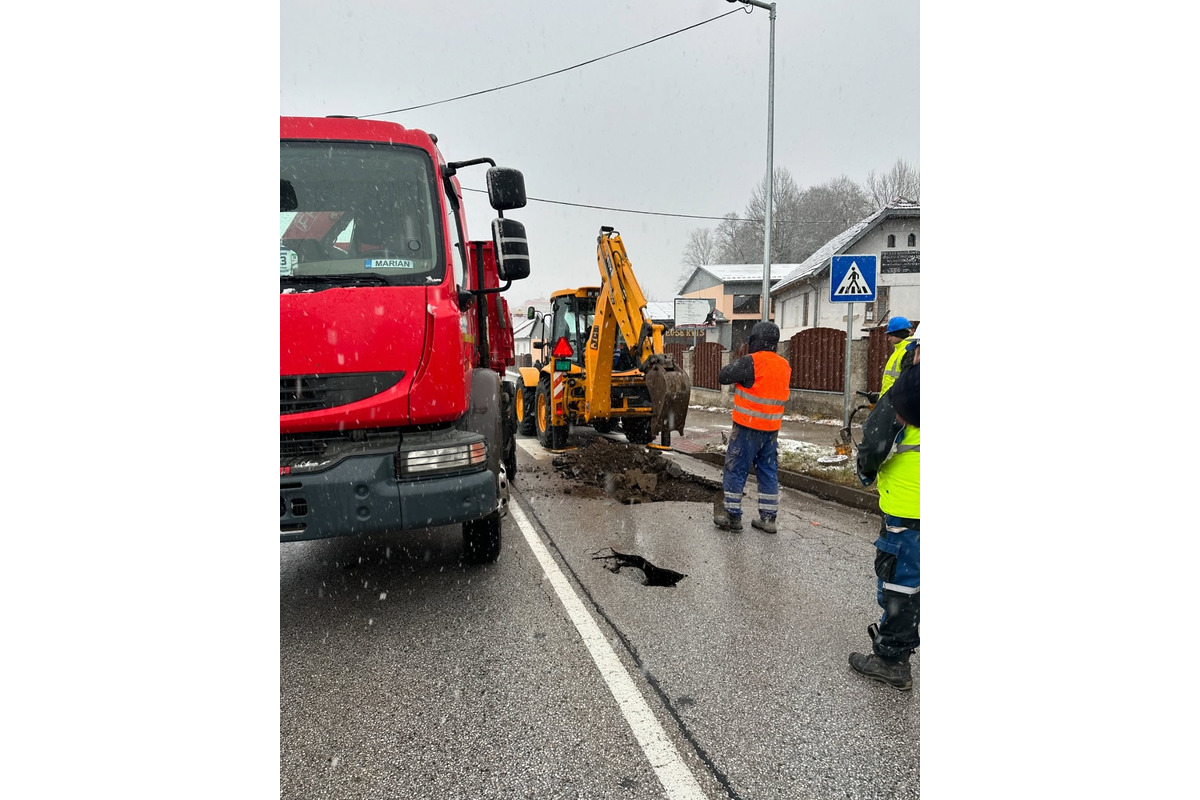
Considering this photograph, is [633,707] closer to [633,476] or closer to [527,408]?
[633,476]

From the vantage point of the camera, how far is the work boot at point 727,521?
19.6ft

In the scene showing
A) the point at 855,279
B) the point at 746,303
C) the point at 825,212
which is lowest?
the point at 855,279

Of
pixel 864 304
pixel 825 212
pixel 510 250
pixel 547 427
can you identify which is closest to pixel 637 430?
pixel 547 427

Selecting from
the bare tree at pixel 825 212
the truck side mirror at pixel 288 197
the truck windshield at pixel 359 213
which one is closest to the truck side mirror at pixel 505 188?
the truck windshield at pixel 359 213

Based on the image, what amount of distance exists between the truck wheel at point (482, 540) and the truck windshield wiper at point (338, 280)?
1721mm

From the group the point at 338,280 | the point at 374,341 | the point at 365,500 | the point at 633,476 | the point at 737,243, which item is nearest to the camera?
the point at 365,500

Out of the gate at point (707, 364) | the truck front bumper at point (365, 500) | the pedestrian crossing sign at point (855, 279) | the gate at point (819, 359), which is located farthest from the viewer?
the gate at point (707, 364)

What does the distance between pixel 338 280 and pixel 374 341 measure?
471 millimetres

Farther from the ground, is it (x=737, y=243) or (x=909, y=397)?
(x=737, y=243)

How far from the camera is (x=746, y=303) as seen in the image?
47312 millimetres

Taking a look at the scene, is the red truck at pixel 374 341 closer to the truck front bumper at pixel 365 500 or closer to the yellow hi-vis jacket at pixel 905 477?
the truck front bumper at pixel 365 500

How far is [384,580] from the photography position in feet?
15.4

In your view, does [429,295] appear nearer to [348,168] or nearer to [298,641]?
[348,168]

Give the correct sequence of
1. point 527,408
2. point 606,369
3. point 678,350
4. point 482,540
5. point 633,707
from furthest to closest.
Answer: point 678,350, point 527,408, point 606,369, point 482,540, point 633,707
